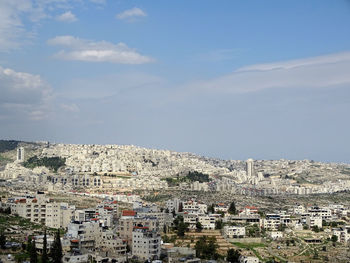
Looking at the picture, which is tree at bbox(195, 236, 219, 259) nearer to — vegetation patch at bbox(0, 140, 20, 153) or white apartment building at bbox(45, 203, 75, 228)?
white apartment building at bbox(45, 203, 75, 228)

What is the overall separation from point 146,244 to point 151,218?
4398 millimetres

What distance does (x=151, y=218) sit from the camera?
98.5 feet

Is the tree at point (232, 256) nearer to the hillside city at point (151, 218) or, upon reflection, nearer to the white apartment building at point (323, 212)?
the hillside city at point (151, 218)

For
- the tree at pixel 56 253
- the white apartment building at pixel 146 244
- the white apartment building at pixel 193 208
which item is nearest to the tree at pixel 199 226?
the white apartment building at pixel 193 208

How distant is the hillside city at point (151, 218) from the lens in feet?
85.7

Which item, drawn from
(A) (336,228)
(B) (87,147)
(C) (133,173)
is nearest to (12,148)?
(B) (87,147)

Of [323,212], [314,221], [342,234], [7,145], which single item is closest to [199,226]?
[342,234]

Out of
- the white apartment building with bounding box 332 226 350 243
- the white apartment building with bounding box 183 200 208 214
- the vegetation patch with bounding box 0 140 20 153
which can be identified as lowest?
the white apartment building with bounding box 332 226 350 243

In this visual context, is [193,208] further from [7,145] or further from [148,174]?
[7,145]

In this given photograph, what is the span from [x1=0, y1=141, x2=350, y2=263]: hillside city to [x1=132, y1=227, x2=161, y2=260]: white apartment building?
41 mm

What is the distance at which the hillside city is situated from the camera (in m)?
26.1

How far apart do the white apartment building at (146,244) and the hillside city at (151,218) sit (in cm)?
4

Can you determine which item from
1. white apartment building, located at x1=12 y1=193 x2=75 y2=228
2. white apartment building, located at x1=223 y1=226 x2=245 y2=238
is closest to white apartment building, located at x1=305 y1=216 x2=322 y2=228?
white apartment building, located at x1=223 y1=226 x2=245 y2=238

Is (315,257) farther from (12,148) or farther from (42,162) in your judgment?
(12,148)
